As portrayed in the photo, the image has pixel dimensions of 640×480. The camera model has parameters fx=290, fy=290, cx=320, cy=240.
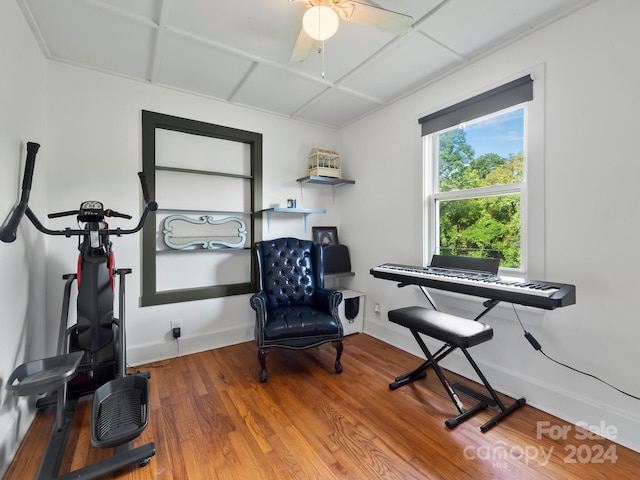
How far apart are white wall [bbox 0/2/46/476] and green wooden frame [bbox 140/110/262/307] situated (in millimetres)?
Result: 685

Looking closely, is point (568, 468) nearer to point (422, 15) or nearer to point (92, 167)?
point (422, 15)

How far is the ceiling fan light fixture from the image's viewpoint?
146cm

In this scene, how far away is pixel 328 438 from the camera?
1666 mm

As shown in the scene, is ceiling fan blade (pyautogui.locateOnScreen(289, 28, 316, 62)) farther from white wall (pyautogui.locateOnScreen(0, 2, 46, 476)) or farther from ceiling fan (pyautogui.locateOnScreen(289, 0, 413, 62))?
white wall (pyautogui.locateOnScreen(0, 2, 46, 476))

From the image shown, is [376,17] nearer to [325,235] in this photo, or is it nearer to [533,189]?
[533,189]

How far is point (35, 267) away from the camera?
1984 millimetres

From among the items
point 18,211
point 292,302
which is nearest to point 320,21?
point 18,211

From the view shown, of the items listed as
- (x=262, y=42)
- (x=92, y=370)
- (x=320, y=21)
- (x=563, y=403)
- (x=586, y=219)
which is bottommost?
(x=563, y=403)

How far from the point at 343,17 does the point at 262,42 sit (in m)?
0.76

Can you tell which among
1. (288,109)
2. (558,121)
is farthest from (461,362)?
(288,109)

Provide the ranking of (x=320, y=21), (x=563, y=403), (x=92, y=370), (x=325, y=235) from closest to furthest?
(x=320, y=21)
(x=563, y=403)
(x=92, y=370)
(x=325, y=235)

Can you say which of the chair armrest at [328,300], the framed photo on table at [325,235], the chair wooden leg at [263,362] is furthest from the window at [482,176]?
the chair wooden leg at [263,362]

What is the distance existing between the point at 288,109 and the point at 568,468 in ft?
11.5

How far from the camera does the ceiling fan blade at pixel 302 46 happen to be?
1.64 metres
